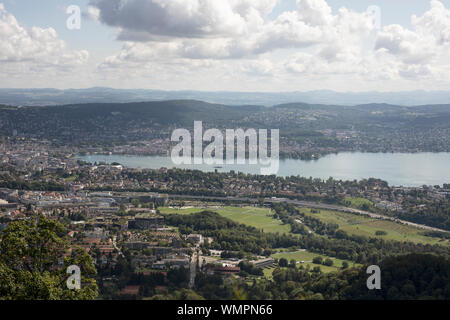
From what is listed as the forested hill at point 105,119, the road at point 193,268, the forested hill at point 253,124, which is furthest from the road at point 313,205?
the forested hill at point 105,119

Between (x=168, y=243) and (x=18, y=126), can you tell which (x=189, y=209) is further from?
(x=18, y=126)

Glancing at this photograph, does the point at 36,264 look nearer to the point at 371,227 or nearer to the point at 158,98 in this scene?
the point at 371,227

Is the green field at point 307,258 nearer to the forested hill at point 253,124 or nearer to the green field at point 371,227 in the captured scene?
the green field at point 371,227

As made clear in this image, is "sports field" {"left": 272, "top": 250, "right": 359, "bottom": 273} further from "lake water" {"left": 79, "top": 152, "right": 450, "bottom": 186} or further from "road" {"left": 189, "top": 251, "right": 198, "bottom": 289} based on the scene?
"lake water" {"left": 79, "top": 152, "right": 450, "bottom": 186}

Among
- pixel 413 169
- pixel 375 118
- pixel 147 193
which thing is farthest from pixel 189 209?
pixel 375 118

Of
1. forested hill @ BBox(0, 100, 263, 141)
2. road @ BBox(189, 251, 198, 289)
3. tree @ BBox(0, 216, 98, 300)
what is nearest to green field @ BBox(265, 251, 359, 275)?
road @ BBox(189, 251, 198, 289)
